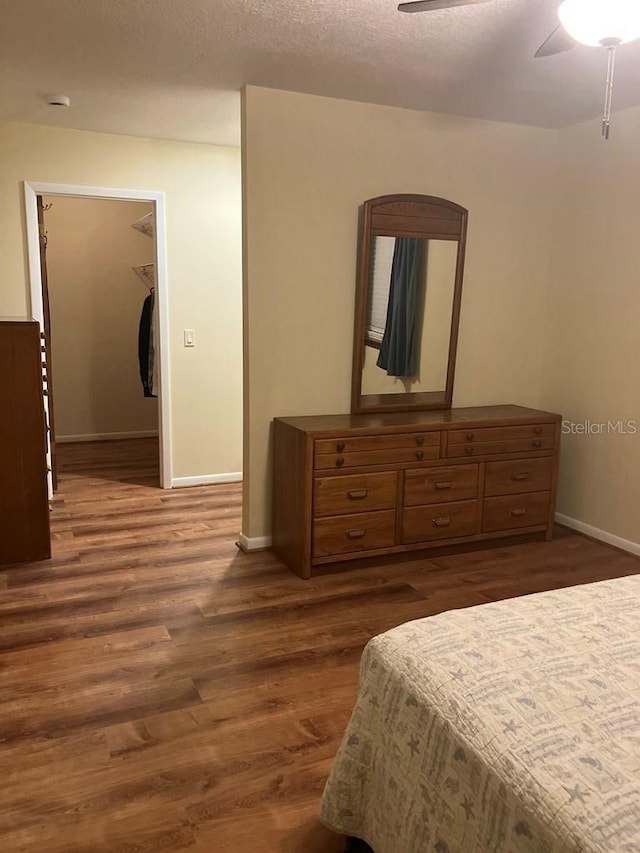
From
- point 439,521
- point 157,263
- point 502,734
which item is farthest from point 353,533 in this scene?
point 157,263

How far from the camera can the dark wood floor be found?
1882 mm

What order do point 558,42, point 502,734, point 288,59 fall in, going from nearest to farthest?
point 502,734
point 558,42
point 288,59

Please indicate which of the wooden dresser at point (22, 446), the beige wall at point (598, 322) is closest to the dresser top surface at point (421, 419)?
the beige wall at point (598, 322)

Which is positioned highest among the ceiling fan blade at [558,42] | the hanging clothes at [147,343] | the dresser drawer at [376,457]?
the ceiling fan blade at [558,42]

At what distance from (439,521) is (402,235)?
1.62 m

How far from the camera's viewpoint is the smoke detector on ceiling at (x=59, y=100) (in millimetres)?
3635

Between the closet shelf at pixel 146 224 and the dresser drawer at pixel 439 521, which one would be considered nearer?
the dresser drawer at pixel 439 521

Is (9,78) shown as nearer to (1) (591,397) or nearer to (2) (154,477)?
(2) (154,477)

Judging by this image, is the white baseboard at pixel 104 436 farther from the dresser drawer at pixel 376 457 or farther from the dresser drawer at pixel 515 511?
the dresser drawer at pixel 515 511

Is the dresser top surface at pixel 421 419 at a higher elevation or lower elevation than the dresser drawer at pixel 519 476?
higher

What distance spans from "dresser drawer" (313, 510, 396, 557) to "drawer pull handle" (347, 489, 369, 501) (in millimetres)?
87

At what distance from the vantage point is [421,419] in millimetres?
3789

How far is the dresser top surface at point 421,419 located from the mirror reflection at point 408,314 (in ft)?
0.62

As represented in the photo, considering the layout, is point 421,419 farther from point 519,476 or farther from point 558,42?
point 558,42
